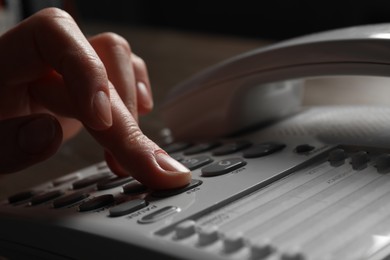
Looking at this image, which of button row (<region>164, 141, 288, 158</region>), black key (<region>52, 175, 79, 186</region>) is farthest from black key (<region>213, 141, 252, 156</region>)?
black key (<region>52, 175, 79, 186</region>)

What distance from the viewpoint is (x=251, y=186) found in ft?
1.22

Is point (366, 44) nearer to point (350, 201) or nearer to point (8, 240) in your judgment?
point (350, 201)

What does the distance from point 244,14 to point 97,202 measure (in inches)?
60.4

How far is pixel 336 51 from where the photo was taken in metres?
0.46

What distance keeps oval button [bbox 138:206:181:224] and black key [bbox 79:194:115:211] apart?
0.15 feet

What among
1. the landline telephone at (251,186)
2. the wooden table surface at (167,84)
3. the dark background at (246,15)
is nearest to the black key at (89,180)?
the landline telephone at (251,186)

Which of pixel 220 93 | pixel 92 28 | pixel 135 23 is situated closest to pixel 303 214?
pixel 220 93

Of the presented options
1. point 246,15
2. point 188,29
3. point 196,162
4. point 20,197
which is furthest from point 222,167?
point 188,29

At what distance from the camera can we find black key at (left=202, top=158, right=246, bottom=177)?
0.40 meters

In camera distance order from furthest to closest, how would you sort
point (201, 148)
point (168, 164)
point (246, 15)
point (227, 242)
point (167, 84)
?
point (246, 15) < point (167, 84) < point (201, 148) < point (168, 164) < point (227, 242)

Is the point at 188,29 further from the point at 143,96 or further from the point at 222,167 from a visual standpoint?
the point at 222,167

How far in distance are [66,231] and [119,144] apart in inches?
3.2

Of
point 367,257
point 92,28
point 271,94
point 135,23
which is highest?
point 135,23

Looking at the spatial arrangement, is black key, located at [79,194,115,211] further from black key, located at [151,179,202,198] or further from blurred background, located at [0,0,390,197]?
blurred background, located at [0,0,390,197]
